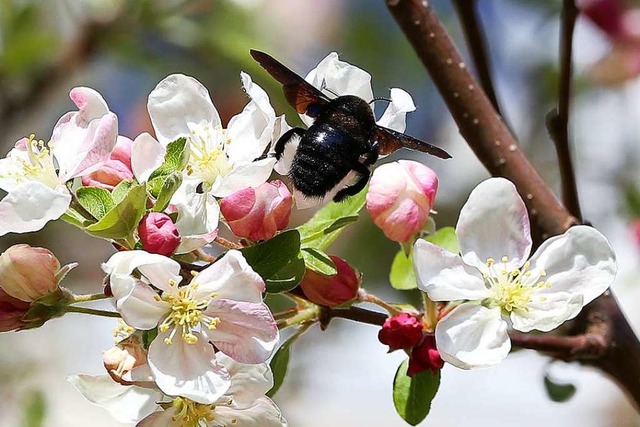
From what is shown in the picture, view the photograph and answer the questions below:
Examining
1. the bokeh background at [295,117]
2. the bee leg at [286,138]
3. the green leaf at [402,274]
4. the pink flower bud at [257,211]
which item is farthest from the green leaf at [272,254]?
the bokeh background at [295,117]

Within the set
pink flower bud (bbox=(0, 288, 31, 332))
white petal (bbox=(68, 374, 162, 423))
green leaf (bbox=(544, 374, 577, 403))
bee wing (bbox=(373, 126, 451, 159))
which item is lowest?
green leaf (bbox=(544, 374, 577, 403))

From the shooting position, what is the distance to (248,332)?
65 centimetres

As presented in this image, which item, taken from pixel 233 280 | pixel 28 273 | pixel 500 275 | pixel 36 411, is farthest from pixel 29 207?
pixel 36 411

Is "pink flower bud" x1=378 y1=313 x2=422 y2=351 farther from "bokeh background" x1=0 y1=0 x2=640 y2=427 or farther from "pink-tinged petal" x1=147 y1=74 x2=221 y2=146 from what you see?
"bokeh background" x1=0 y1=0 x2=640 y2=427

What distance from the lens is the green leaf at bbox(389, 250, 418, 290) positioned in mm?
894

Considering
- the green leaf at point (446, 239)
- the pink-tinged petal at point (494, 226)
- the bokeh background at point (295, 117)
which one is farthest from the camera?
the bokeh background at point (295, 117)

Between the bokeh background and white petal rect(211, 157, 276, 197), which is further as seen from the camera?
the bokeh background

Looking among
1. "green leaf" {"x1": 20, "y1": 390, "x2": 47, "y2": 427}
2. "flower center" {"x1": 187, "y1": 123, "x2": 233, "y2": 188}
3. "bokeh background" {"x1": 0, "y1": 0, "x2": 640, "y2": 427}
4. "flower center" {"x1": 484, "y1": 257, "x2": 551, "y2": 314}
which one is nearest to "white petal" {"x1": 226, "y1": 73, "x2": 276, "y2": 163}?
"flower center" {"x1": 187, "y1": 123, "x2": 233, "y2": 188}

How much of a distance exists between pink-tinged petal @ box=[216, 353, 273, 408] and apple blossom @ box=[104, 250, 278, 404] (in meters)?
0.02

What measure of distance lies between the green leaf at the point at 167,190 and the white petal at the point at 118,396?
0.16 m

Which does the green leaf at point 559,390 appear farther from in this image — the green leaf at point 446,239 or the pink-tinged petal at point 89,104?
the pink-tinged petal at point 89,104

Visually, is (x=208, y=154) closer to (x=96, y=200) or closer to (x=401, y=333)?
(x=96, y=200)

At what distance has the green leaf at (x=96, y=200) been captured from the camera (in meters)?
0.68

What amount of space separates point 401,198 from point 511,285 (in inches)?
4.8
